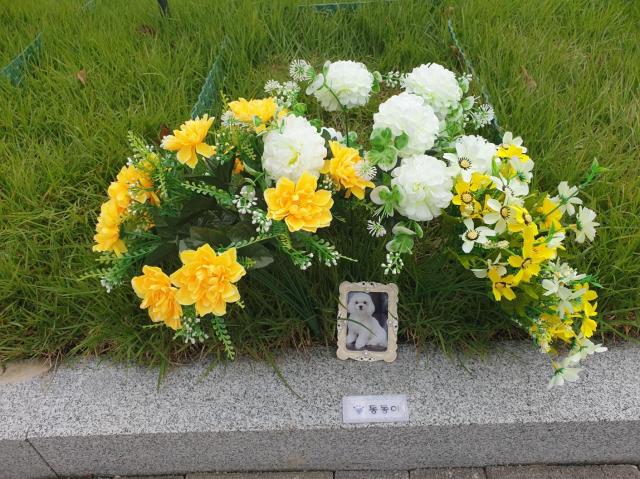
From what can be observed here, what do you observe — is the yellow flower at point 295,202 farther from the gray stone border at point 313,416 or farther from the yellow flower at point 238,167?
the gray stone border at point 313,416

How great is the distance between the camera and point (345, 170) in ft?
3.61

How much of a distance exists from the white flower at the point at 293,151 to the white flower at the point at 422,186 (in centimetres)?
16

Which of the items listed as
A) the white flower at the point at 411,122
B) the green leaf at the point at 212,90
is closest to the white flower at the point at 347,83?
the white flower at the point at 411,122

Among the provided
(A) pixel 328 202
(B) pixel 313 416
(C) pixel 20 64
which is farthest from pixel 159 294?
(C) pixel 20 64

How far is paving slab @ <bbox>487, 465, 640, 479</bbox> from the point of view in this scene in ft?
4.62

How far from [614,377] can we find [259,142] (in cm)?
104

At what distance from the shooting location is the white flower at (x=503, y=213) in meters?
1.09

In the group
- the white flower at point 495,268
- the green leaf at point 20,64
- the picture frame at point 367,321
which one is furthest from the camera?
the green leaf at point 20,64

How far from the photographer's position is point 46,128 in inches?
76.4

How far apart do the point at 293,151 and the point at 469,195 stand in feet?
1.19

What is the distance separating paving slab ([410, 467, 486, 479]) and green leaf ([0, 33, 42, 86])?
1959 millimetres

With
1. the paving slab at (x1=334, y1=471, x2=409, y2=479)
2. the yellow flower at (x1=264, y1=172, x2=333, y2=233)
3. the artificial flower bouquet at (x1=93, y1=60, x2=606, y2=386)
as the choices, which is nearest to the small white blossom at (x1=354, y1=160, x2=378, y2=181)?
the artificial flower bouquet at (x1=93, y1=60, x2=606, y2=386)

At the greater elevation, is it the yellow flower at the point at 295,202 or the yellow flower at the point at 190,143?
the yellow flower at the point at 190,143

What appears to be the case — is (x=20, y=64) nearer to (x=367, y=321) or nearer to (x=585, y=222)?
(x=367, y=321)
